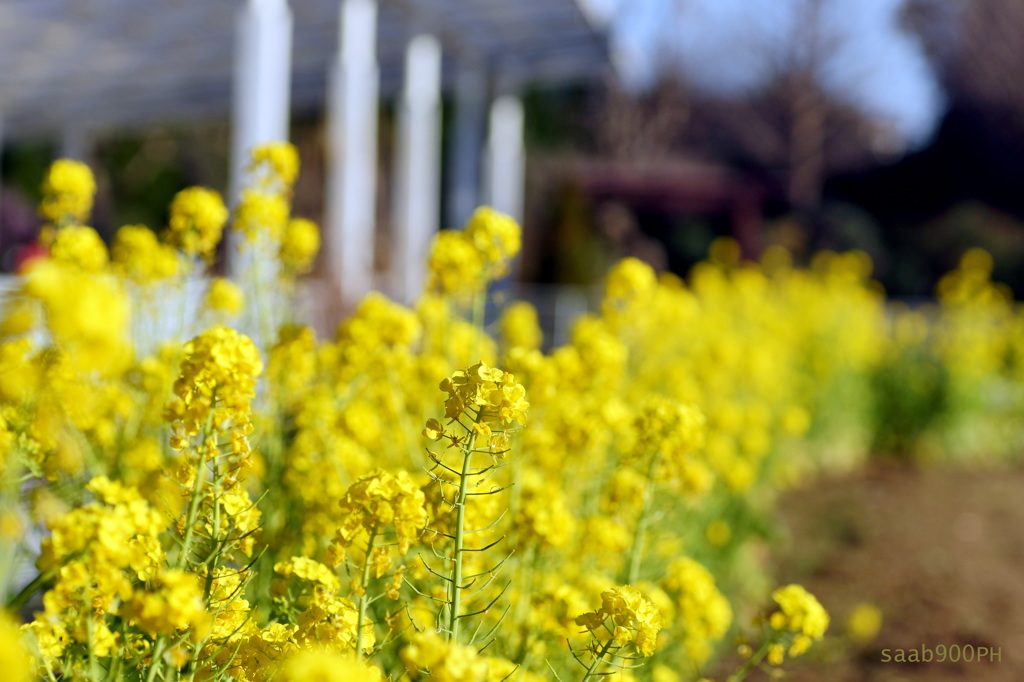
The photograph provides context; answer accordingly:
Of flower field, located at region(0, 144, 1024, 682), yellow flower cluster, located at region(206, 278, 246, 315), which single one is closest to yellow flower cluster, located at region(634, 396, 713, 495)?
flower field, located at region(0, 144, 1024, 682)

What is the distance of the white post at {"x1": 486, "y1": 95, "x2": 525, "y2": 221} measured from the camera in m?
10.4

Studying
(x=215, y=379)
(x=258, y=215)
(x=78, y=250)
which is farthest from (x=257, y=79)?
(x=215, y=379)

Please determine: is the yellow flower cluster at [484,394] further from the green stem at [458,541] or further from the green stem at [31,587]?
the green stem at [31,587]

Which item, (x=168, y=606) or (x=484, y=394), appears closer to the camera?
(x=168, y=606)

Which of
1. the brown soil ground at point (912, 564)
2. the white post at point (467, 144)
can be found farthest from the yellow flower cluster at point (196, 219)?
the white post at point (467, 144)

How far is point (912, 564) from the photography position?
4.36 metres

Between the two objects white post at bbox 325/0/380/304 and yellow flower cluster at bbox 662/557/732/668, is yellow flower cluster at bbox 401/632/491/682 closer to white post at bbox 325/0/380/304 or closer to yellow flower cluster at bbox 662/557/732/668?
yellow flower cluster at bbox 662/557/732/668

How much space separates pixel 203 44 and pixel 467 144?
295cm

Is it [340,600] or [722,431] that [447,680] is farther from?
[722,431]

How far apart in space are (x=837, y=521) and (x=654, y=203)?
1294 cm

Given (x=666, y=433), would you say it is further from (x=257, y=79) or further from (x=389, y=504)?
(x=257, y=79)

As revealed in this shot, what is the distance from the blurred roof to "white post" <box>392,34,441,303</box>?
0.30 m

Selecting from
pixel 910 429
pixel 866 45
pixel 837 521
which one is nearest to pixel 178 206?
pixel 837 521

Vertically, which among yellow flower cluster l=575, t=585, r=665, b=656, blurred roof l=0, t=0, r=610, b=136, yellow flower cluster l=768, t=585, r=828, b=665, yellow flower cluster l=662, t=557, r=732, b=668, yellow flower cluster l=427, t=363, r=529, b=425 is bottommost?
yellow flower cluster l=662, t=557, r=732, b=668
